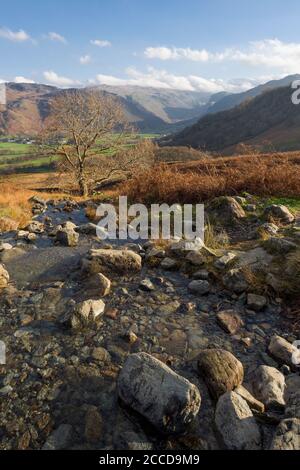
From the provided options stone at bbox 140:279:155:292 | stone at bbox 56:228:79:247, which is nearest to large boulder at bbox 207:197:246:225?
stone at bbox 56:228:79:247

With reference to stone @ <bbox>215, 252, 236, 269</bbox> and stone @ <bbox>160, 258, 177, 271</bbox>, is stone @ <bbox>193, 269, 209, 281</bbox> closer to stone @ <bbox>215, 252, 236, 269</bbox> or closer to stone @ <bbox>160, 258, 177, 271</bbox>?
stone @ <bbox>215, 252, 236, 269</bbox>

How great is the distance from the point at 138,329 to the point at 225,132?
438 ft

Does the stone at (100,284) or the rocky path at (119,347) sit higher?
the stone at (100,284)

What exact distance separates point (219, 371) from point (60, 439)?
66.1 inches

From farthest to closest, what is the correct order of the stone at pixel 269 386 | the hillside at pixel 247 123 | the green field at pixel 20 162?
the hillside at pixel 247 123 < the green field at pixel 20 162 < the stone at pixel 269 386

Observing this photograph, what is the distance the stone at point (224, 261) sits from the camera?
602 centimetres

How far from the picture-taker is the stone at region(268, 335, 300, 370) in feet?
12.8

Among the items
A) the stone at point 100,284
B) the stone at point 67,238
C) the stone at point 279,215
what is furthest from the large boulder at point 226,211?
the stone at point 100,284

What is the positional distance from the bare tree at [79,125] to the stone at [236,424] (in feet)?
68.5

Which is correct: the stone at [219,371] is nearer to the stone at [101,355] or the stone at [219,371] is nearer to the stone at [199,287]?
the stone at [101,355]

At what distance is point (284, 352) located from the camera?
3.97m

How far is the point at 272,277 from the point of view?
5371 millimetres

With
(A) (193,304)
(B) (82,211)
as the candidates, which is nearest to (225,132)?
(B) (82,211)
